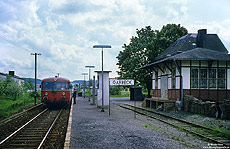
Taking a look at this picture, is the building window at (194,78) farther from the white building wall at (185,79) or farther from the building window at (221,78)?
the building window at (221,78)

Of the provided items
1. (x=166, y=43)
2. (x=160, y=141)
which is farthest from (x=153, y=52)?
(x=160, y=141)

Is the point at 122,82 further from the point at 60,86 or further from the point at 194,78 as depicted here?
the point at 60,86

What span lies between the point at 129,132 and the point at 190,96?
10089mm

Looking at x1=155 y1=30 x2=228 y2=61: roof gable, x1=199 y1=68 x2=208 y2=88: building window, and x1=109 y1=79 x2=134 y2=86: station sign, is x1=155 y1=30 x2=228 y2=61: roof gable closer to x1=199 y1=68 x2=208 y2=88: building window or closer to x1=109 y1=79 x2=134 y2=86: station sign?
x1=199 y1=68 x2=208 y2=88: building window

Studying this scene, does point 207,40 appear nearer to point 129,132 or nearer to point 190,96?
point 190,96

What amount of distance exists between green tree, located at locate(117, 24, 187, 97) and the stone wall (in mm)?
14297

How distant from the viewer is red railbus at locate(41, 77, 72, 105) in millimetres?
22391

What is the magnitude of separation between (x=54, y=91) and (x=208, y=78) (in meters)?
13.5

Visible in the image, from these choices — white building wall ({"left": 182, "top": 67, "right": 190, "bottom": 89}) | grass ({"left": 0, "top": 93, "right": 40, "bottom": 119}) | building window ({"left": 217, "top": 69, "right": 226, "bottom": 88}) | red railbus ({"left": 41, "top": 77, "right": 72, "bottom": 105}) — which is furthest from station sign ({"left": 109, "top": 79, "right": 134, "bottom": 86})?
building window ({"left": 217, "top": 69, "right": 226, "bottom": 88})

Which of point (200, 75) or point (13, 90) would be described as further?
point (13, 90)

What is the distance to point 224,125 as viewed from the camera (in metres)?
12.3

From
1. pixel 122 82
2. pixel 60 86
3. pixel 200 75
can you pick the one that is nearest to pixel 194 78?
pixel 200 75

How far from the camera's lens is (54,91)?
22.4m

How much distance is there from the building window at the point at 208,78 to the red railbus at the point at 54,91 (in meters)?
11.3
